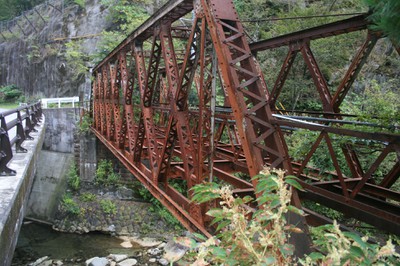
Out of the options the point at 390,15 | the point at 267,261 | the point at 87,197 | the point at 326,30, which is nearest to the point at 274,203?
the point at 267,261

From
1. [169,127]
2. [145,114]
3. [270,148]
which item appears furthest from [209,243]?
[145,114]

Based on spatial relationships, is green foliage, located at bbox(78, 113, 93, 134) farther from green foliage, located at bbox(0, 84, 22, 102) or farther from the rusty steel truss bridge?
green foliage, located at bbox(0, 84, 22, 102)

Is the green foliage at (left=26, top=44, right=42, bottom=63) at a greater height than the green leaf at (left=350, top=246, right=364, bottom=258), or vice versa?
the green foliage at (left=26, top=44, right=42, bottom=63)

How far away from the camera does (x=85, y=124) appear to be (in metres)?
19.3

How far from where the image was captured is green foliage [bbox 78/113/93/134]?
750 inches

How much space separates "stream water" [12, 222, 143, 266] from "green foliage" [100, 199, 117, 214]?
132 cm

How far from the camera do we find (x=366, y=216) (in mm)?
5027

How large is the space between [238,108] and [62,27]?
37969mm

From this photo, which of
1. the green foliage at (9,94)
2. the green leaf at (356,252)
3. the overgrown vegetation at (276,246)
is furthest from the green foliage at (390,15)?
the green foliage at (9,94)

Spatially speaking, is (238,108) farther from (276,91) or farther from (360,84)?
(360,84)

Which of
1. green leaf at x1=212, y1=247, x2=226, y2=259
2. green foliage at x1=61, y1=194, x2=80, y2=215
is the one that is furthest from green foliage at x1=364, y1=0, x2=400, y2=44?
green foliage at x1=61, y1=194, x2=80, y2=215

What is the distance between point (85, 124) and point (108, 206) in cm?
508

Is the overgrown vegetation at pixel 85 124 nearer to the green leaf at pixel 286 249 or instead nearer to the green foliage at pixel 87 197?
the green foliage at pixel 87 197

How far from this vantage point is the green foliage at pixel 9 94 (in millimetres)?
38406
